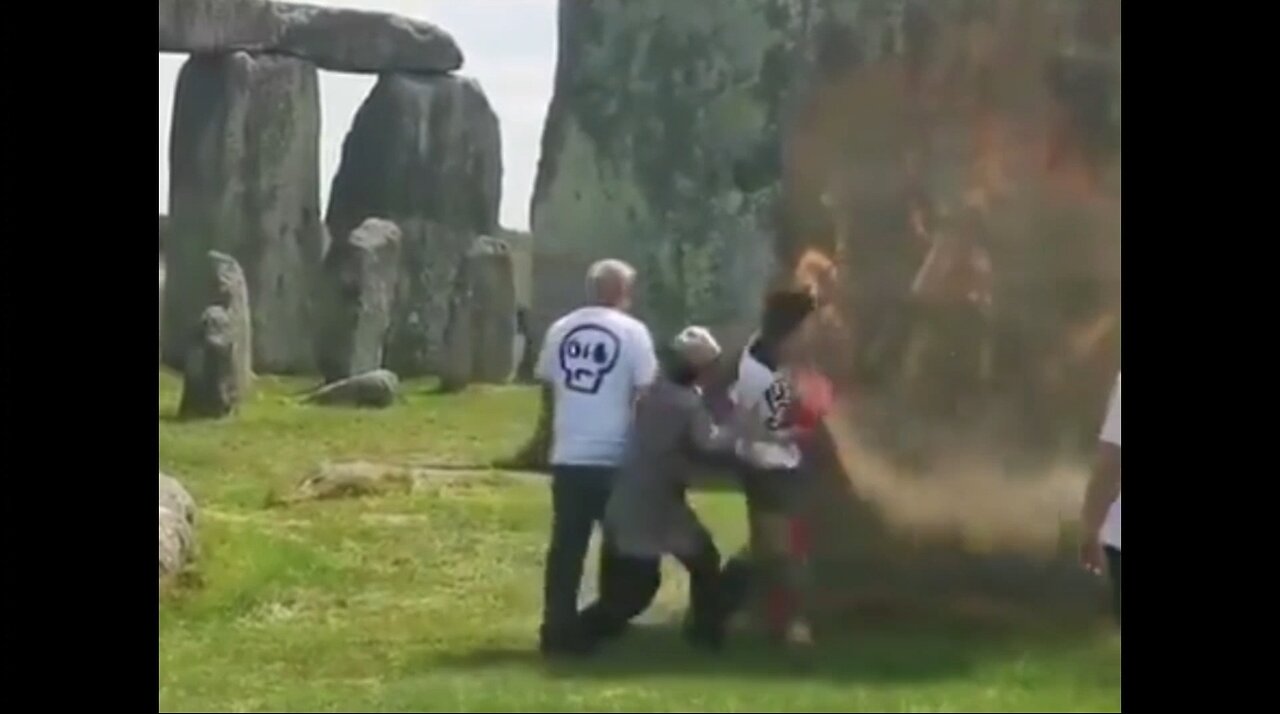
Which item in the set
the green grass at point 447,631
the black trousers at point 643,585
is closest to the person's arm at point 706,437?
the green grass at point 447,631

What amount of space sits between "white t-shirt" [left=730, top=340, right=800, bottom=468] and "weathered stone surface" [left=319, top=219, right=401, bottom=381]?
1232 millimetres

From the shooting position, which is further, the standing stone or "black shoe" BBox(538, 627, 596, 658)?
the standing stone

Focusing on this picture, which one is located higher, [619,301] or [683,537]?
[619,301]

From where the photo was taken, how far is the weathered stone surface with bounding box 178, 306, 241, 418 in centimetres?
819

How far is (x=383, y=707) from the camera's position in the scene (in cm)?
774

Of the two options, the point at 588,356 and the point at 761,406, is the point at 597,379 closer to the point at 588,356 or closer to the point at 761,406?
the point at 588,356

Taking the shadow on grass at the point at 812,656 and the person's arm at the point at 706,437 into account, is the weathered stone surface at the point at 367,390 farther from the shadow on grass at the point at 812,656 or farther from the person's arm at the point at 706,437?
the person's arm at the point at 706,437

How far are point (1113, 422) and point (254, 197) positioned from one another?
295 cm

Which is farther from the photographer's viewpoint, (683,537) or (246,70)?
(246,70)

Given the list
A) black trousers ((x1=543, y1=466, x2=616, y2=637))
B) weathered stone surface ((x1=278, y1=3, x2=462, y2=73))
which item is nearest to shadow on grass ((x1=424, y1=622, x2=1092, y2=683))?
black trousers ((x1=543, y1=466, x2=616, y2=637))

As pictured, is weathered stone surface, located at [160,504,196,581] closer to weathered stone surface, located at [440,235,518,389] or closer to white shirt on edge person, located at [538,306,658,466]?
weathered stone surface, located at [440,235,518,389]
